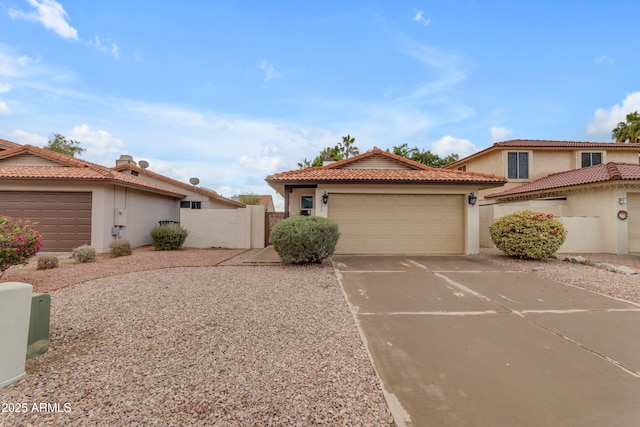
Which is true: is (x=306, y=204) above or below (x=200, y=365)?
above

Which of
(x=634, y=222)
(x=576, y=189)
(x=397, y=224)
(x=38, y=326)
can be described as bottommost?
(x=38, y=326)

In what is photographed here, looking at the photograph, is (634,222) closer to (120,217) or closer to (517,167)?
(517,167)

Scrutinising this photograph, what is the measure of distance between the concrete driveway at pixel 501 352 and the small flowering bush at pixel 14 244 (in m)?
6.63

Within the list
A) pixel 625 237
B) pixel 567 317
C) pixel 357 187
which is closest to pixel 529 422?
Answer: pixel 567 317

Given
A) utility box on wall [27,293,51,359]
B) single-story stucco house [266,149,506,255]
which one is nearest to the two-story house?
single-story stucco house [266,149,506,255]

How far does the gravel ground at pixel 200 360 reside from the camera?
7.43 ft

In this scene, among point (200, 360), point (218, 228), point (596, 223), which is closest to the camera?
point (200, 360)

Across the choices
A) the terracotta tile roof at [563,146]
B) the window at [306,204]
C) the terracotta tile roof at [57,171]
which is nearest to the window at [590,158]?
the terracotta tile roof at [563,146]

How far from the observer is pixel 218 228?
13.8 metres

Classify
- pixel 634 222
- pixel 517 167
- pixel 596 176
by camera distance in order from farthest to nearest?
pixel 517 167 < pixel 596 176 < pixel 634 222

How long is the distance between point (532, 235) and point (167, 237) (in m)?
13.9

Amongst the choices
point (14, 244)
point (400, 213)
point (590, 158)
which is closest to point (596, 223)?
point (400, 213)

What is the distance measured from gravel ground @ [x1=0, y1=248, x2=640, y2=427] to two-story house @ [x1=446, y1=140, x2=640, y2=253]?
24.9 feet

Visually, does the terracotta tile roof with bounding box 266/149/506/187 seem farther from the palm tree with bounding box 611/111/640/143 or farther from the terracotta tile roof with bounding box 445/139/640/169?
the palm tree with bounding box 611/111/640/143
